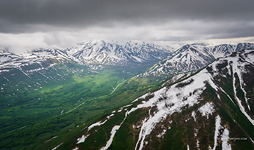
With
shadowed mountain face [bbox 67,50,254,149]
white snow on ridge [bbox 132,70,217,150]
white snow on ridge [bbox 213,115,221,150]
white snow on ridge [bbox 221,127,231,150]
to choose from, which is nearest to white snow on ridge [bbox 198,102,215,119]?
shadowed mountain face [bbox 67,50,254,149]

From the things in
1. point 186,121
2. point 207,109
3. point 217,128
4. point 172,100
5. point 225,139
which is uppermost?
point 172,100

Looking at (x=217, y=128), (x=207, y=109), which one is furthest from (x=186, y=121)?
(x=207, y=109)

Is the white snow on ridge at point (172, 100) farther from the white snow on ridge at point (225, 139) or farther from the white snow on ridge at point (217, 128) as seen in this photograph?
the white snow on ridge at point (225, 139)

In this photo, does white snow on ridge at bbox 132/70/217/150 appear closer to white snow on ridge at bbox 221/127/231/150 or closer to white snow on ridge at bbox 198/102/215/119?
white snow on ridge at bbox 198/102/215/119

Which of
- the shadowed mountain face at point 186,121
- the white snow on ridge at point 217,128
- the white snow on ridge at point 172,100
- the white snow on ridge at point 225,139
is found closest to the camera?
the white snow on ridge at point 225,139

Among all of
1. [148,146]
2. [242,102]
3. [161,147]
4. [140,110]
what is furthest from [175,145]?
[242,102]

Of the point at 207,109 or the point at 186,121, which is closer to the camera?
the point at 186,121

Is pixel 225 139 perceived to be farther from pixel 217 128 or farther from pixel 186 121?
pixel 186 121

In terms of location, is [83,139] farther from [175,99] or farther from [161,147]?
[175,99]

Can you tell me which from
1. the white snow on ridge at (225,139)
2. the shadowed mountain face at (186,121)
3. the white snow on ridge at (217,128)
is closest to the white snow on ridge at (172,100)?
the shadowed mountain face at (186,121)
